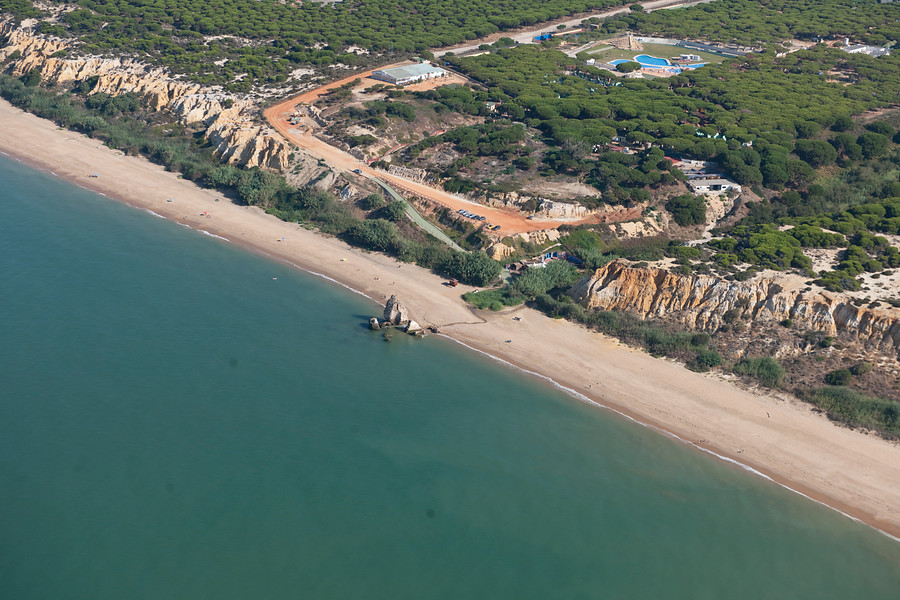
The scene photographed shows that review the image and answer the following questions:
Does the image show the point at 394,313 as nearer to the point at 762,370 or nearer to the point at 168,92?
the point at 762,370

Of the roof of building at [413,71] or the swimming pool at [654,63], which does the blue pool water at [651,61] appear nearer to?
the swimming pool at [654,63]

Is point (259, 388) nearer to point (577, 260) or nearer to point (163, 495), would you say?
point (163, 495)

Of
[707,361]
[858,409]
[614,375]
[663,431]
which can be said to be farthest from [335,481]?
[858,409]

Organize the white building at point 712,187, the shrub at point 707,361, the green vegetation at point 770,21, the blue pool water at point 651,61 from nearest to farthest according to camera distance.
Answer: the shrub at point 707,361 < the white building at point 712,187 < the blue pool water at point 651,61 < the green vegetation at point 770,21

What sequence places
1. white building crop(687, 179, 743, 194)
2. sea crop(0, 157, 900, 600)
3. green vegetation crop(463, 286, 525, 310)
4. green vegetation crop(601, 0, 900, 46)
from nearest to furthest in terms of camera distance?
1. sea crop(0, 157, 900, 600)
2. green vegetation crop(463, 286, 525, 310)
3. white building crop(687, 179, 743, 194)
4. green vegetation crop(601, 0, 900, 46)

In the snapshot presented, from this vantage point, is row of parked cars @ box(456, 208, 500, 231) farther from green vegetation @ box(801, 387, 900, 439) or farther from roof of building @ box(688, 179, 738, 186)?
green vegetation @ box(801, 387, 900, 439)

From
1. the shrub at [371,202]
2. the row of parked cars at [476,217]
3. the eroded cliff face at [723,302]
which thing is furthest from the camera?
the shrub at [371,202]

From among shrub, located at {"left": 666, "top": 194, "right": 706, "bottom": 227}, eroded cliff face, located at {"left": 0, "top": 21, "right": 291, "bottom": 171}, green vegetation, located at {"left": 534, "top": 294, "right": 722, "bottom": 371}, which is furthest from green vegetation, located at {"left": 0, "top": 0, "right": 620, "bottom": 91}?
green vegetation, located at {"left": 534, "top": 294, "right": 722, "bottom": 371}

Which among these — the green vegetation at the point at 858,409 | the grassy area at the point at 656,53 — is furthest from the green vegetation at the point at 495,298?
the grassy area at the point at 656,53
